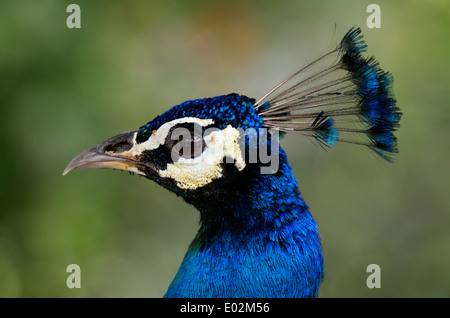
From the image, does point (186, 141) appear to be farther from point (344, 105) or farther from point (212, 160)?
point (344, 105)

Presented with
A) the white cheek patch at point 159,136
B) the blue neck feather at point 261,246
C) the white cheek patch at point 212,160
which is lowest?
the blue neck feather at point 261,246

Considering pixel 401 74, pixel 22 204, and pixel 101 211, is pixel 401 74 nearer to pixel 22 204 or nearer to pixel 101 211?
pixel 101 211

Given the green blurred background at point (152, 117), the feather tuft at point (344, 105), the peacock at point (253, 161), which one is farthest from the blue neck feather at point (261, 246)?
the green blurred background at point (152, 117)

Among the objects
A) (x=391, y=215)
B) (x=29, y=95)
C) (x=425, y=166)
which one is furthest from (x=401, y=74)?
(x=29, y=95)

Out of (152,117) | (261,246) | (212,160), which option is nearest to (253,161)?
(212,160)

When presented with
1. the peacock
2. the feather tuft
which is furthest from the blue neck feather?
the feather tuft

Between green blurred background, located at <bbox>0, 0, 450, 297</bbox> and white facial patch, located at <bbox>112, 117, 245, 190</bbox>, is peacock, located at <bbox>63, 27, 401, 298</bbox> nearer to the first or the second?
white facial patch, located at <bbox>112, 117, 245, 190</bbox>

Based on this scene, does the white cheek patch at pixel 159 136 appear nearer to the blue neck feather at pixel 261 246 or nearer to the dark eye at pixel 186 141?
the dark eye at pixel 186 141

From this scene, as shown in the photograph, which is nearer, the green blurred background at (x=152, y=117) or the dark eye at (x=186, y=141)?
the dark eye at (x=186, y=141)
